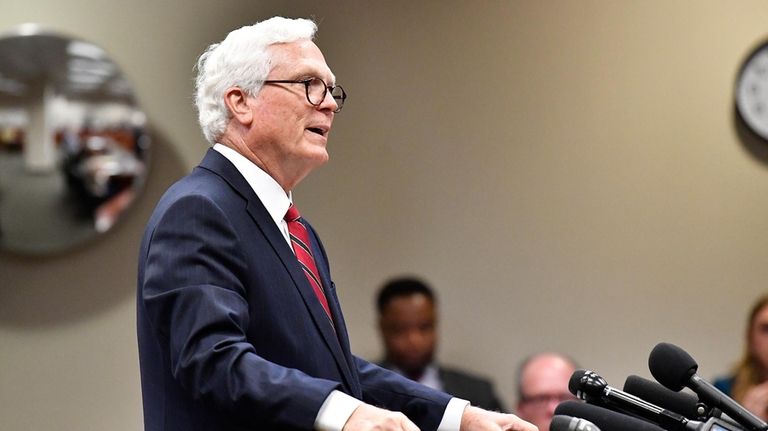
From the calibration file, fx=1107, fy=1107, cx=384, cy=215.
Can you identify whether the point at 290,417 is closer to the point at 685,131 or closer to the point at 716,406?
the point at 716,406

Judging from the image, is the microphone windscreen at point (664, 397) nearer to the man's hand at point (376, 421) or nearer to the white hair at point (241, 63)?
the man's hand at point (376, 421)

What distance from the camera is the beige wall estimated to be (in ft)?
13.7

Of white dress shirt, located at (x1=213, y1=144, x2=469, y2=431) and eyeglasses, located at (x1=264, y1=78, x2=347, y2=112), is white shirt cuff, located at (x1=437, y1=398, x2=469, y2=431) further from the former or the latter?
eyeglasses, located at (x1=264, y1=78, x2=347, y2=112)

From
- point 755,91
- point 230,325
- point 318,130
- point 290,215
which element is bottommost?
point 230,325

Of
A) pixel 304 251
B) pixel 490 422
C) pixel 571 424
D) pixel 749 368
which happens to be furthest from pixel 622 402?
pixel 749 368

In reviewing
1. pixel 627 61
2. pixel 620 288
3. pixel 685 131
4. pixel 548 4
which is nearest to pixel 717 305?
pixel 620 288

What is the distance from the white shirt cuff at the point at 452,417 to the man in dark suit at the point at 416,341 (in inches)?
90.4

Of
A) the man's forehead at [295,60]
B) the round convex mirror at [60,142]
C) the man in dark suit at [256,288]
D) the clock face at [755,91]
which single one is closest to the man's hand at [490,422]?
the man in dark suit at [256,288]

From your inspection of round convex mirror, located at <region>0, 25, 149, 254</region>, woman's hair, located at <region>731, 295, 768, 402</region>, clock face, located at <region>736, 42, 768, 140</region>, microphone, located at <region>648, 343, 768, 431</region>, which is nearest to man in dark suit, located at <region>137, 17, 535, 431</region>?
microphone, located at <region>648, 343, 768, 431</region>

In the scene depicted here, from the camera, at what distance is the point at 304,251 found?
2.04 meters

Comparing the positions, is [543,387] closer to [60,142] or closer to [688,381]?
[60,142]

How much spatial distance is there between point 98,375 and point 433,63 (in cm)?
176

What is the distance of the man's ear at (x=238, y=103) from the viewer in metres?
2.04

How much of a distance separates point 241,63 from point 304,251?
1.20 ft
